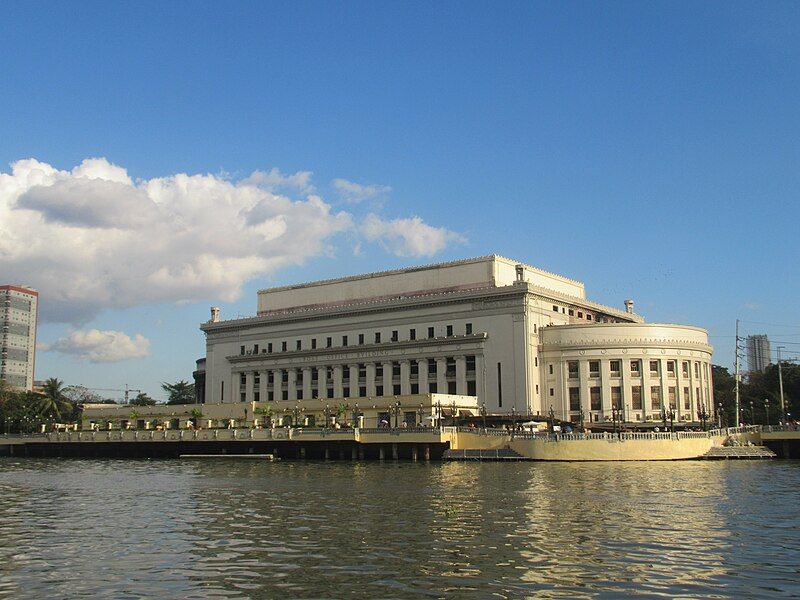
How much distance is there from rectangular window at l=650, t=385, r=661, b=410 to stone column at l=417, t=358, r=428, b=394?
29771 mm

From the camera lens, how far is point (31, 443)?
393 feet

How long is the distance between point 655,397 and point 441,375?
28120mm

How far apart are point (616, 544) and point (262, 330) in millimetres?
116491

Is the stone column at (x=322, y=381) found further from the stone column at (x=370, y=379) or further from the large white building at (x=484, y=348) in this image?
the stone column at (x=370, y=379)

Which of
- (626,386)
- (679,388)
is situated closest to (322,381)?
(626,386)

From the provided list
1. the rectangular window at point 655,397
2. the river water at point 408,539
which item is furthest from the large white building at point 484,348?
the river water at point 408,539

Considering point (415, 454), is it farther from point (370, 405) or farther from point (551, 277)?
point (551, 277)

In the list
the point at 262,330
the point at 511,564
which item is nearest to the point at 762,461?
the point at 511,564

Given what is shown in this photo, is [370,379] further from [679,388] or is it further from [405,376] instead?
[679,388]

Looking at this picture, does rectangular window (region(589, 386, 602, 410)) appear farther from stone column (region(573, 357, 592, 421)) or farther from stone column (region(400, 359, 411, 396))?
stone column (region(400, 359, 411, 396))

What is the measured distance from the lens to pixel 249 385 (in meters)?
141

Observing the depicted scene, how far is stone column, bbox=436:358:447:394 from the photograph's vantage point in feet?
391

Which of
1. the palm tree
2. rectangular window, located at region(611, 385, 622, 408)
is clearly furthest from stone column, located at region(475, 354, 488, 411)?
the palm tree

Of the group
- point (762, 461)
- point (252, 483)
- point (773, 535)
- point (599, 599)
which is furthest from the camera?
point (762, 461)
